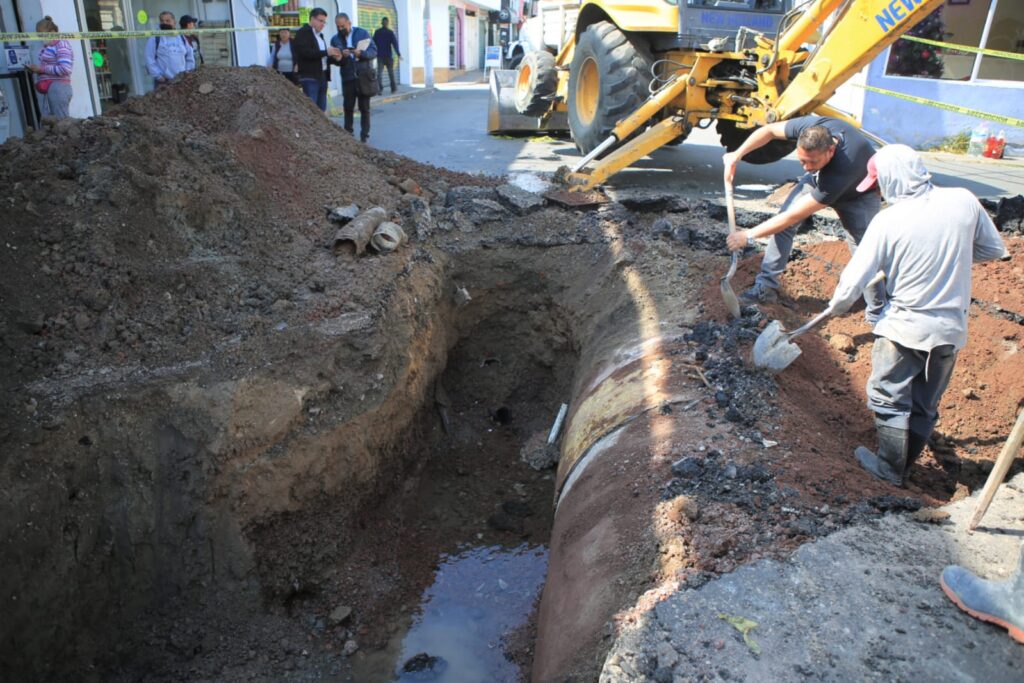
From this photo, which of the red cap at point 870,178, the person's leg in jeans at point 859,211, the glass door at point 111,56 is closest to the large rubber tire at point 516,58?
the glass door at point 111,56

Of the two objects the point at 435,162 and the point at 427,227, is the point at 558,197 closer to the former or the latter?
the point at 427,227

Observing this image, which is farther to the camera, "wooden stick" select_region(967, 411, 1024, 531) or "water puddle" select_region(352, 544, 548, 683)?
"water puddle" select_region(352, 544, 548, 683)

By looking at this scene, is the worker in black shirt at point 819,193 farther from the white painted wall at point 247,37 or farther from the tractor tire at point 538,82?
the white painted wall at point 247,37

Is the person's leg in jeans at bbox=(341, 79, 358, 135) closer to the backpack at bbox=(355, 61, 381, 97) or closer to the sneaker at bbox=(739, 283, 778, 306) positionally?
the backpack at bbox=(355, 61, 381, 97)

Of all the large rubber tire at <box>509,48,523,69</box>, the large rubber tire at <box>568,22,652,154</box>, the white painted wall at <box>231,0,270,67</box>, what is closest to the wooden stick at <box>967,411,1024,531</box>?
the large rubber tire at <box>568,22,652,154</box>

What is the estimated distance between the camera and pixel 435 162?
1004 cm

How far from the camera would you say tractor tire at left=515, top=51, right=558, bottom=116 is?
10.2 meters

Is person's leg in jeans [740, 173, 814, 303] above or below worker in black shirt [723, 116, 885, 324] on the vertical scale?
below

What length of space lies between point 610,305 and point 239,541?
125 inches

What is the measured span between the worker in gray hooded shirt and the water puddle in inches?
89.9

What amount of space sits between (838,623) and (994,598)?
1.85ft

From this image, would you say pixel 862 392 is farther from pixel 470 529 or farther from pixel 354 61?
pixel 354 61

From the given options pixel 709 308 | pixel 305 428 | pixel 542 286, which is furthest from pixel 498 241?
pixel 305 428

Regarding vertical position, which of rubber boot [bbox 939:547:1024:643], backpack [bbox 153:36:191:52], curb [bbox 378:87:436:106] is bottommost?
rubber boot [bbox 939:547:1024:643]
